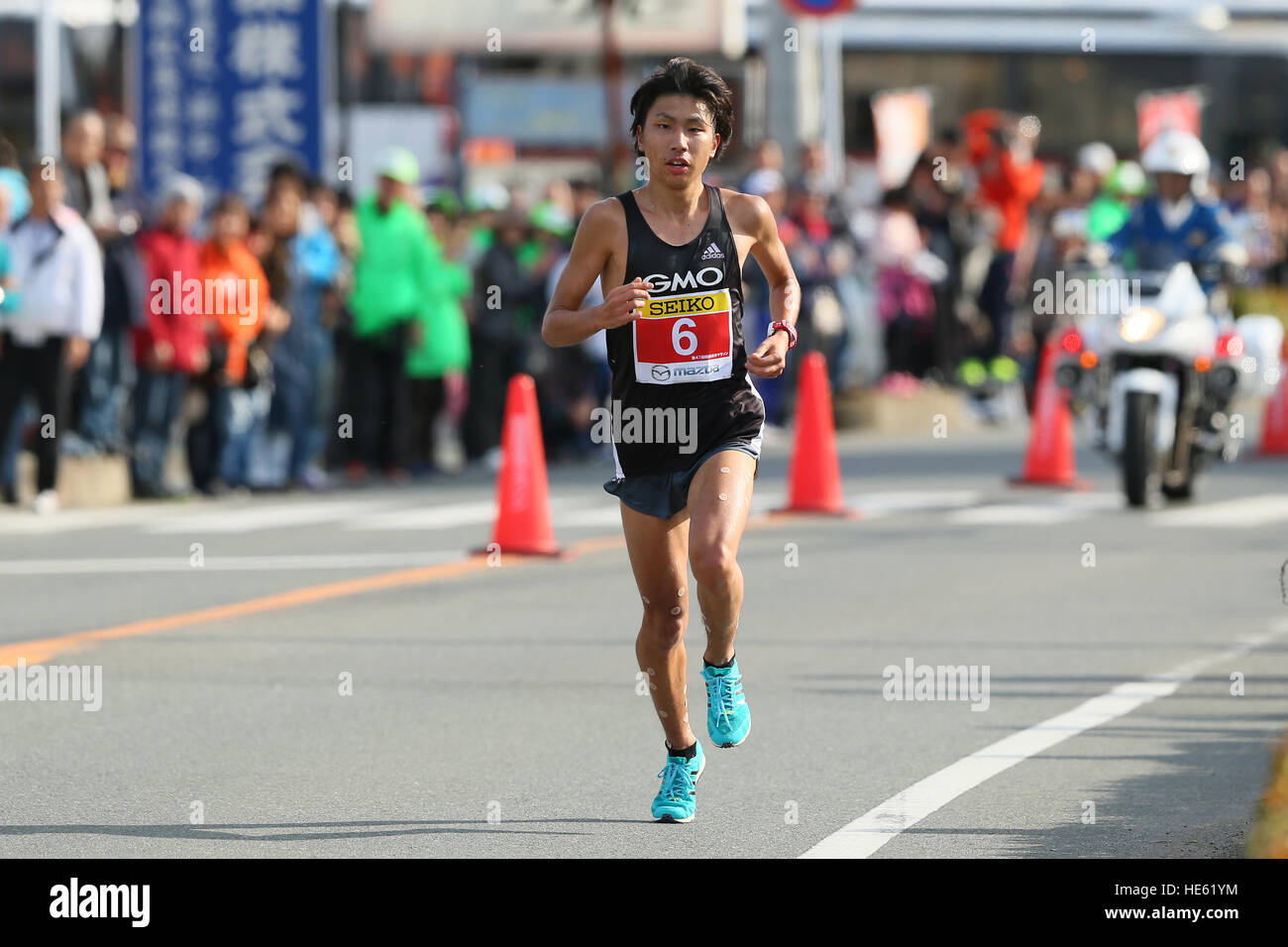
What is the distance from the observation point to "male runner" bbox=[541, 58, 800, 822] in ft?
22.4

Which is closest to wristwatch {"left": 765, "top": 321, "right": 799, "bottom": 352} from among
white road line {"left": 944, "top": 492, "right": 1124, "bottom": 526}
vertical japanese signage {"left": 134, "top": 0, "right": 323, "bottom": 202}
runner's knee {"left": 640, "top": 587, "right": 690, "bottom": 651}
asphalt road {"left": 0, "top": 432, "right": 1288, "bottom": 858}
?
runner's knee {"left": 640, "top": 587, "right": 690, "bottom": 651}

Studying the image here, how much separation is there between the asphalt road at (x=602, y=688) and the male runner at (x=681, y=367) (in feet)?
1.38

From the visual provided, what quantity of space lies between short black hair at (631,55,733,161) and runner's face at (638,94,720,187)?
22mm

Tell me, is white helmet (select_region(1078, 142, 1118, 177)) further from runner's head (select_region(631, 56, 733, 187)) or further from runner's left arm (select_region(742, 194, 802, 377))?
runner's head (select_region(631, 56, 733, 187))

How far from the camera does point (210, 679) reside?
950 centimetres

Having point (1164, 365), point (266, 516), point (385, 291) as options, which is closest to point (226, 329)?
point (266, 516)

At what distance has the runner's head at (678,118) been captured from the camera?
6.77 meters

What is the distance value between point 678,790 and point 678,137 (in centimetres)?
170

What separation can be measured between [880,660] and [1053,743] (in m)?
1.85

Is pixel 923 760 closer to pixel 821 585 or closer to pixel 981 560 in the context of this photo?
pixel 821 585

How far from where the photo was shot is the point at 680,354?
6.88m

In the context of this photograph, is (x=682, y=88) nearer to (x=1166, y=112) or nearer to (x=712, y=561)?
(x=712, y=561)

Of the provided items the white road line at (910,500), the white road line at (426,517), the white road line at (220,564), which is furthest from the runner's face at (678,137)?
the white road line at (910,500)

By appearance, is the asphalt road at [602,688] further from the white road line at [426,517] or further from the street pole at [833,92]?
the street pole at [833,92]
